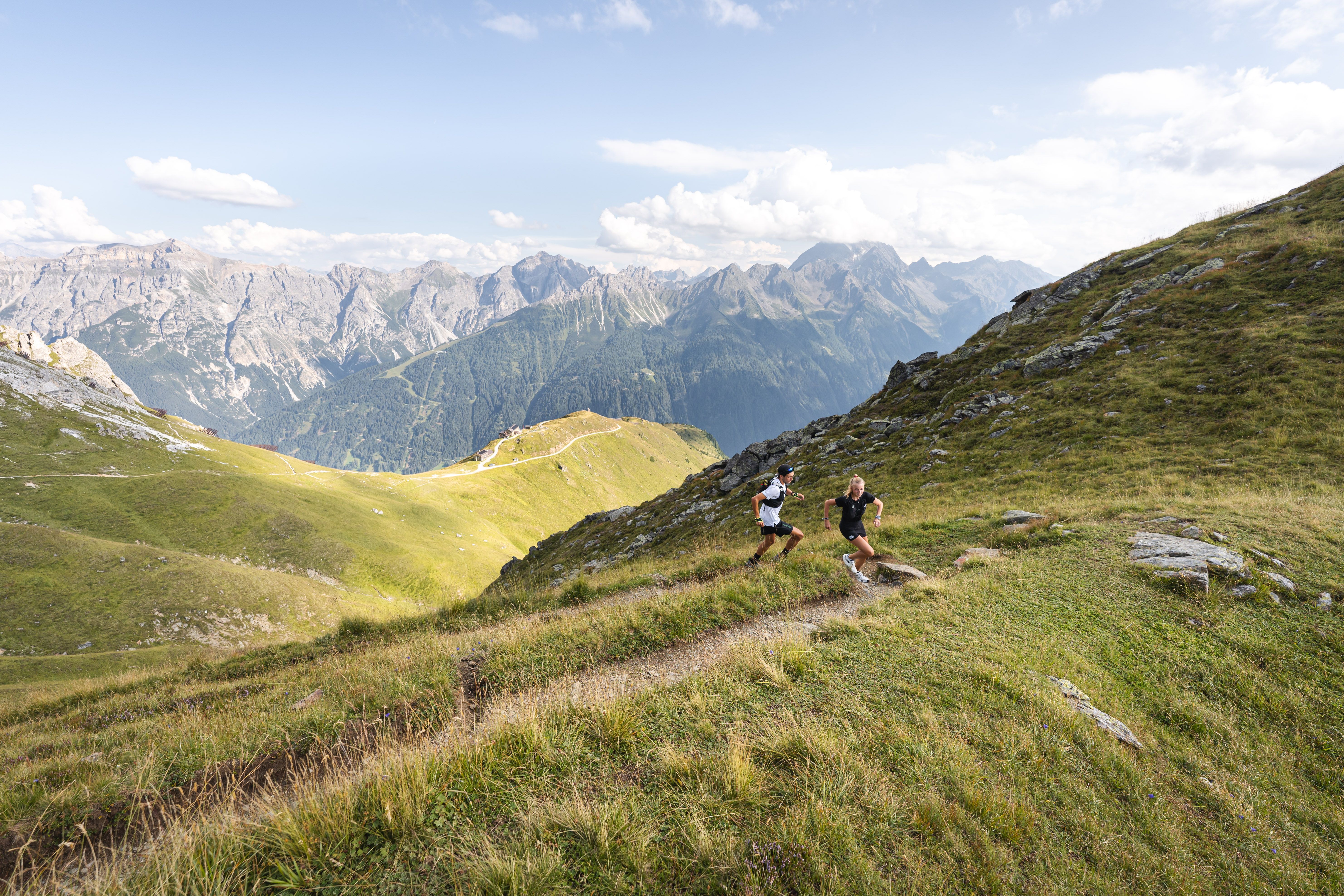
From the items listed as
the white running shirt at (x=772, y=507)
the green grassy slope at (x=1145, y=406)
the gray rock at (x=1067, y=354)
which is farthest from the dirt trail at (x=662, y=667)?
the gray rock at (x=1067, y=354)

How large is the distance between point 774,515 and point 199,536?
88.2m

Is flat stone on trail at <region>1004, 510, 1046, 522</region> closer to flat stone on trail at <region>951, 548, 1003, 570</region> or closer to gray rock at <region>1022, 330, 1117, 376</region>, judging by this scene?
flat stone on trail at <region>951, 548, 1003, 570</region>

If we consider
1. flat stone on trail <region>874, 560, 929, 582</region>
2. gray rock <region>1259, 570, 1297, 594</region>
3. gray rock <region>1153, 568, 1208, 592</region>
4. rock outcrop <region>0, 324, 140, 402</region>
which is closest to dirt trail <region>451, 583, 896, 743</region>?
flat stone on trail <region>874, 560, 929, 582</region>

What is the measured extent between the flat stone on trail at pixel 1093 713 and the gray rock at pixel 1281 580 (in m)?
6.10

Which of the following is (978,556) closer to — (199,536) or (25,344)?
(199,536)

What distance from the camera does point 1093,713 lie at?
6.34 m

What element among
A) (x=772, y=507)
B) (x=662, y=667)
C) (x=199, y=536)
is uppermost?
(x=772, y=507)

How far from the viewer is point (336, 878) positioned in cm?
370

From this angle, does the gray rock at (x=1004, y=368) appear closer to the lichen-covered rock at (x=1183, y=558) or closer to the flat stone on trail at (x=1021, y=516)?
the flat stone on trail at (x=1021, y=516)

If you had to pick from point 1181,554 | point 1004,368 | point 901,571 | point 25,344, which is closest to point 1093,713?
point 901,571

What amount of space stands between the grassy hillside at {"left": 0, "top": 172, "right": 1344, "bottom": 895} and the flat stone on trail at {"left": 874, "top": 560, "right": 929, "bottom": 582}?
65cm

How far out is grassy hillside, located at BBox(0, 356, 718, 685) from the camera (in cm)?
4512

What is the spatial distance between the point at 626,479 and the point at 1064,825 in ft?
583

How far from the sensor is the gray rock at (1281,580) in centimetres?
894
